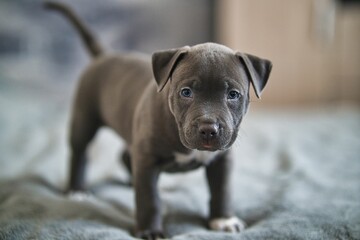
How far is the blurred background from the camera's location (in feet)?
16.9

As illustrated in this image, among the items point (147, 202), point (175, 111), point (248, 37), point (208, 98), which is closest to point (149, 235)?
point (147, 202)

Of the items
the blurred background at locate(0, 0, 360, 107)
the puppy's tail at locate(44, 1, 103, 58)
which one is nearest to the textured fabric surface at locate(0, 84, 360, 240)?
the puppy's tail at locate(44, 1, 103, 58)

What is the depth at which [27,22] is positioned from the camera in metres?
4.98

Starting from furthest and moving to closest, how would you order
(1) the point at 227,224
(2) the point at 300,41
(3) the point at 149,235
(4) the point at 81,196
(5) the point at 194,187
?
1. (2) the point at 300,41
2. (5) the point at 194,187
3. (4) the point at 81,196
4. (1) the point at 227,224
5. (3) the point at 149,235

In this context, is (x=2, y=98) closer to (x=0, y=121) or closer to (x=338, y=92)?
(x=0, y=121)

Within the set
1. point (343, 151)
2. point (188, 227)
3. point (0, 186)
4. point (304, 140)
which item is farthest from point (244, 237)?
point (304, 140)

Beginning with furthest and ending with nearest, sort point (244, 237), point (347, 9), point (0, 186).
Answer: point (347, 9)
point (0, 186)
point (244, 237)

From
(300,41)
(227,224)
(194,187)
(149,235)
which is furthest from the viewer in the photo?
(300,41)

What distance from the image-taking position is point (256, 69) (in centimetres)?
183

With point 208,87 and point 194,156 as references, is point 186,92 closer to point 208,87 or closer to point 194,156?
point 208,87

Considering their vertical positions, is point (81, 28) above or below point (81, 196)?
above

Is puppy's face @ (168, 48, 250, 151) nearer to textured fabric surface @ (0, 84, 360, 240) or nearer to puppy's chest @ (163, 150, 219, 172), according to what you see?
puppy's chest @ (163, 150, 219, 172)

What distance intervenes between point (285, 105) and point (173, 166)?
4.10 metres

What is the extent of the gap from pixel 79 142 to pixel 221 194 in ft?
2.95
